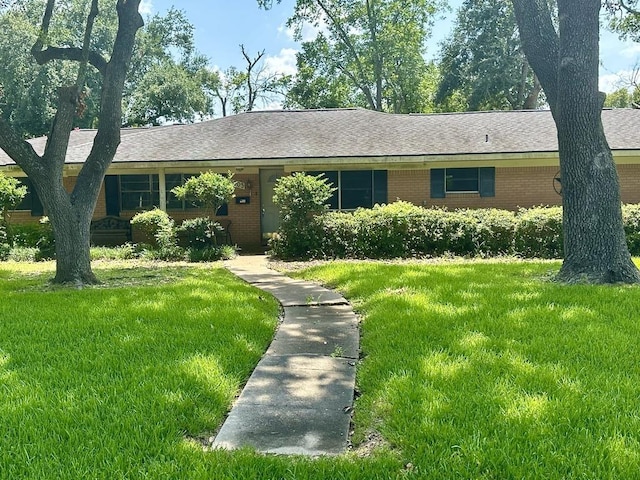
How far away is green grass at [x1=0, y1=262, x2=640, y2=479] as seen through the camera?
2709mm

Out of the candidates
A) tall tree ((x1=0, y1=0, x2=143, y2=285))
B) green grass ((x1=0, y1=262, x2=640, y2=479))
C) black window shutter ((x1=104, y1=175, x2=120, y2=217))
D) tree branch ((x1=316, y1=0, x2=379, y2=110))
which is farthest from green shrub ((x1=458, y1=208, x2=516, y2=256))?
tree branch ((x1=316, y1=0, x2=379, y2=110))

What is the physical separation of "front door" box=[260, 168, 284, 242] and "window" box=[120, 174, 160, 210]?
3.31m

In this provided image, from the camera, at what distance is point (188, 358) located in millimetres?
4391

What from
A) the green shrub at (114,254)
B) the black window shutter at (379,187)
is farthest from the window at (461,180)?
the green shrub at (114,254)

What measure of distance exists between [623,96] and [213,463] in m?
42.6

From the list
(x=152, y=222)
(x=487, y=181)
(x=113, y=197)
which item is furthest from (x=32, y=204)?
(x=487, y=181)

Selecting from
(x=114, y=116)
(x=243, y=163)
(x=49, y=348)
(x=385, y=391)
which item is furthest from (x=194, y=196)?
(x=385, y=391)

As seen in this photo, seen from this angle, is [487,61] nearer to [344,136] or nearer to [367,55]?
[367,55]

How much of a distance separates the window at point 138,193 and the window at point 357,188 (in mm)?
4960

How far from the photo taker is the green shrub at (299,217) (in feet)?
39.8

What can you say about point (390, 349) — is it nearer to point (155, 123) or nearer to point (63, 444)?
point (63, 444)

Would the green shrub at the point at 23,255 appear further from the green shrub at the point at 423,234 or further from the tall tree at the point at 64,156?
the green shrub at the point at 423,234

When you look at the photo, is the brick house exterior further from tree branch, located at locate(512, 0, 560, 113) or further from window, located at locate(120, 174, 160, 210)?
tree branch, located at locate(512, 0, 560, 113)

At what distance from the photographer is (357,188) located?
15469 millimetres
